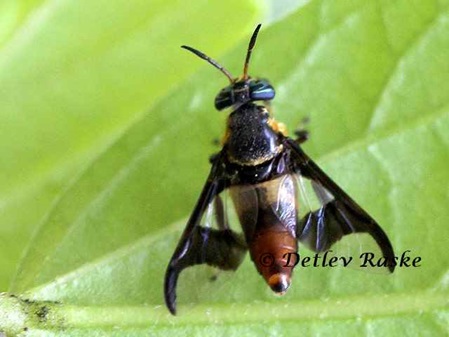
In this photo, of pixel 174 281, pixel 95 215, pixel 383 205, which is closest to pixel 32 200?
pixel 95 215

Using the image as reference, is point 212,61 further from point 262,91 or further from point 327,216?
point 327,216

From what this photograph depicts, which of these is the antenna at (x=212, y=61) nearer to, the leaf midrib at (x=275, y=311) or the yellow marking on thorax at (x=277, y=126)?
the yellow marking on thorax at (x=277, y=126)

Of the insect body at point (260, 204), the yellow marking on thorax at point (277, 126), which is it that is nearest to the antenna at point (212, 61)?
→ the insect body at point (260, 204)

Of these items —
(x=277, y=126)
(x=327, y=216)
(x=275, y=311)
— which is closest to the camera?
(x=275, y=311)

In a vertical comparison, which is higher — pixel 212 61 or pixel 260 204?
pixel 212 61

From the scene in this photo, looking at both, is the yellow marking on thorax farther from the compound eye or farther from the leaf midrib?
the leaf midrib

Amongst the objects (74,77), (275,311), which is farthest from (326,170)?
(74,77)

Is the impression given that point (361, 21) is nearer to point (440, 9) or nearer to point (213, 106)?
point (440, 9)
